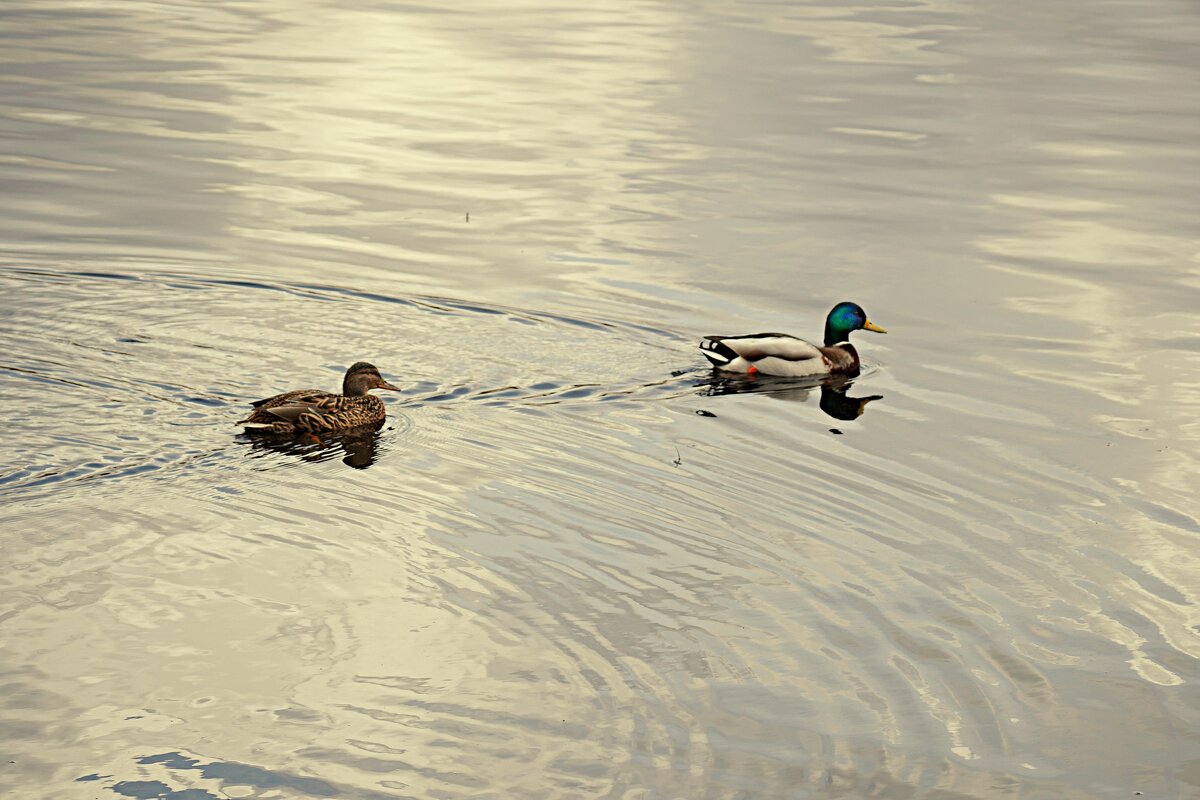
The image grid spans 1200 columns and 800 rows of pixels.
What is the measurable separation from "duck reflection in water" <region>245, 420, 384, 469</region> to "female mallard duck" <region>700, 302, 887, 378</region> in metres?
3.24

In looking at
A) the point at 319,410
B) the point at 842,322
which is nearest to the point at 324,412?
the point at 319,410

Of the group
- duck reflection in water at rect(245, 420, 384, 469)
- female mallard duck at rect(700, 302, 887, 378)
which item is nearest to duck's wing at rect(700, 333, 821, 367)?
female mallard duck at rect(700, 302, 887, 378)

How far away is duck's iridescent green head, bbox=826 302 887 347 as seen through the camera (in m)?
14.8

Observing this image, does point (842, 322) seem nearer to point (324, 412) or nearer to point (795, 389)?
point (795, 389)

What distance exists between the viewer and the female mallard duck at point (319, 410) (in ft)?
36.8

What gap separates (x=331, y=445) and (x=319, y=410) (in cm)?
27

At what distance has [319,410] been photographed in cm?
1141

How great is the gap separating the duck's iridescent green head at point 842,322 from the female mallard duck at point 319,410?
4.60m

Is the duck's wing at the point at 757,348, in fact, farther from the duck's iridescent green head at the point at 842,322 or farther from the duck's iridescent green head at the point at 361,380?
the duck's iridescent green head at the point at 361,380

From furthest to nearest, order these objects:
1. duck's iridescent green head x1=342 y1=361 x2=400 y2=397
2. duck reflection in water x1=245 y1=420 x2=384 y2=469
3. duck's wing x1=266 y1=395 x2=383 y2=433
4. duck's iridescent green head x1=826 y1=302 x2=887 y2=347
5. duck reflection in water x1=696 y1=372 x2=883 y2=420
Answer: duck's iridescent green head x1=826 y1=302 x2=887 y2=347 < duck reflection in water x1=696 y1=372 x2=883 y2=420 < duck's iridescent green head x1=342 y1=361 x2=400 y2=397 < duck's wing x1=266 y1=395 x2=383 y2=433 < duck reflection in water x1=245 y1=420 x2=384 y2=469

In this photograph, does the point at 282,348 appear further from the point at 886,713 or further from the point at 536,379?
the point at 886,713

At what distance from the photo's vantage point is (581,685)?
784 cm

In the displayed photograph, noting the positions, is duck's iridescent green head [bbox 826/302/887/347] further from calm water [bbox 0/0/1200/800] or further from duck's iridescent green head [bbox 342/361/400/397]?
duck's iridescent green head [bbox 342/361/400/397]

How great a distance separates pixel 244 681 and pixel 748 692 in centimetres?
233
